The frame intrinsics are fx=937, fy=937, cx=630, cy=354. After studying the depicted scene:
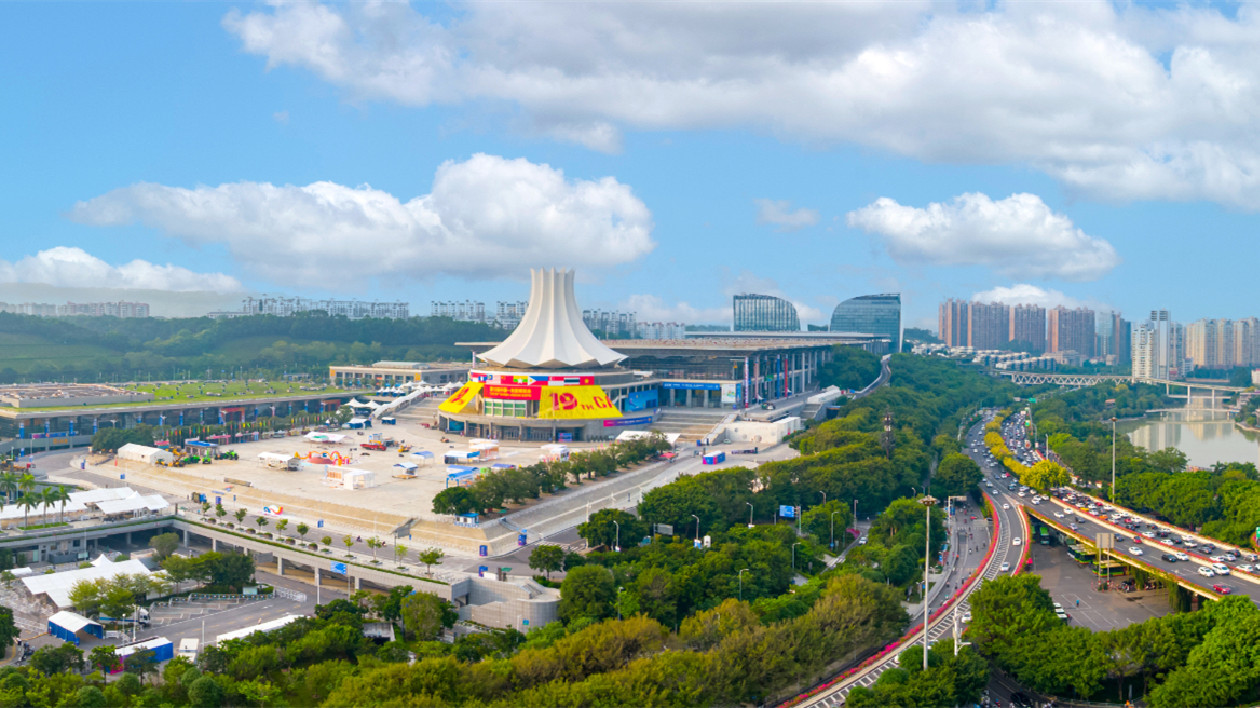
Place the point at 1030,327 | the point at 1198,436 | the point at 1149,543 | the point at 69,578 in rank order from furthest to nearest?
the point at 1030,327 → the point at 1198,436 → the point at 1149,543 → the point at 69,578

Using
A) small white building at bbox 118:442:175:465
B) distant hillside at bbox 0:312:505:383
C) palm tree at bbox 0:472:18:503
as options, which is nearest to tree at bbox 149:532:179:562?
palm tree at bbox 0:472:18:503

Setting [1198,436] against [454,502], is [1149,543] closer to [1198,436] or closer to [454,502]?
[454,502]

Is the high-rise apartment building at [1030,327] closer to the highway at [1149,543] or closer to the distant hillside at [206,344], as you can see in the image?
the distant hillside at [206,344]

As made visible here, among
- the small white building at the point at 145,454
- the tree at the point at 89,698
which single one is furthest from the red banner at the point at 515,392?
the tree at the point at 89,698

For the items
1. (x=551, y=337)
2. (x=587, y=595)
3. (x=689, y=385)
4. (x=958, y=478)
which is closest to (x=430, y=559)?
(x=587, y=595)

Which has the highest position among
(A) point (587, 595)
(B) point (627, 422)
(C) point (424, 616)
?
(B) point (627, 422)

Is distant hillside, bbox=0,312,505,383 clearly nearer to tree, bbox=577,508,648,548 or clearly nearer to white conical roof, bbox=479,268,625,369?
white conical roof, bbox=479,268,625,369
